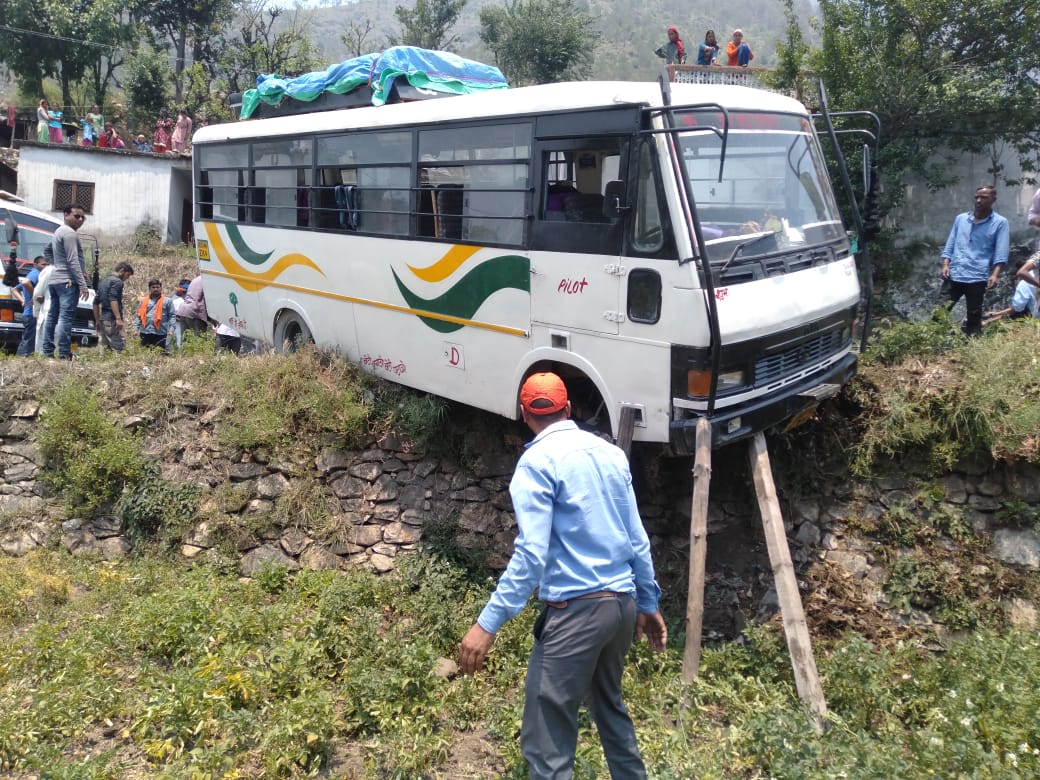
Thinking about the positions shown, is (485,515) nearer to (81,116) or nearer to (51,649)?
(51,649)

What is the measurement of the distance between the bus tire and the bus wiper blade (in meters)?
5.12

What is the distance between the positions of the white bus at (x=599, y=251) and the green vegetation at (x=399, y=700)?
164cm

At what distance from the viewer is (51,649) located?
5.81 metres

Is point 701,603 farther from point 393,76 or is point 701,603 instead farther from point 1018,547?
point 393,76

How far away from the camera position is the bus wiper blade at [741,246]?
17.1 feet

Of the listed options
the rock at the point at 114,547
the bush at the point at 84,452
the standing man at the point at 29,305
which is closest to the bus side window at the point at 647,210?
the bush at the point at 84,452

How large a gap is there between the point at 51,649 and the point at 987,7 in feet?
42.6

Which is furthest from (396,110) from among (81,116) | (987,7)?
(81,116)

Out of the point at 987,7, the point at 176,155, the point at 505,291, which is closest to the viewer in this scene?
the point at 505,291

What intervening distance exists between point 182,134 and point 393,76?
637 inches

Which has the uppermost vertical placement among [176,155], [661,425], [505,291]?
[176,155]

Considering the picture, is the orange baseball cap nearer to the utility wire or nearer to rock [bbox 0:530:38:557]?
rock [bbox 0:530:38:557]

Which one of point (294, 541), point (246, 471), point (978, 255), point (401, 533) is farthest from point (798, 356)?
point (246, 471)

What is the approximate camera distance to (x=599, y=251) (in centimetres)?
562
